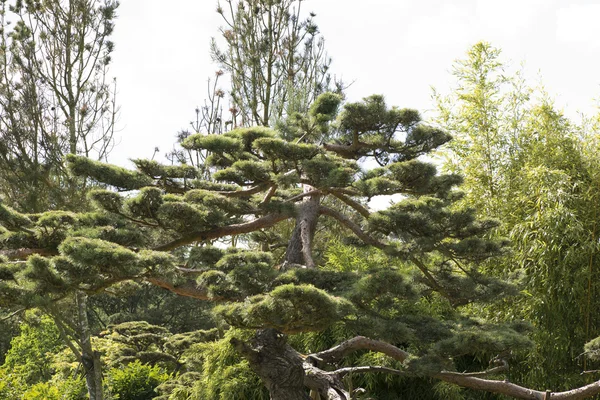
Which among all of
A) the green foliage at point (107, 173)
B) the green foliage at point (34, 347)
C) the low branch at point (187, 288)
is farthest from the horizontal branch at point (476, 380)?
the green foliage at point (34, 347)

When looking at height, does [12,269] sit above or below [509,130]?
below

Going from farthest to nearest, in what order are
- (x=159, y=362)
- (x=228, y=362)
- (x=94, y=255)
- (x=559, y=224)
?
(x=159, y=362)
(x=228, y=362)
(x=559, y=224)
(x=94, y=255)

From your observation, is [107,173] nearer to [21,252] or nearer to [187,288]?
[21,252]

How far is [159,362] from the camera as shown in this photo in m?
9.23

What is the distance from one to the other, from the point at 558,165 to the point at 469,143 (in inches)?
35.0

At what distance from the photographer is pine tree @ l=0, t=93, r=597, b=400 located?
12.2 ft

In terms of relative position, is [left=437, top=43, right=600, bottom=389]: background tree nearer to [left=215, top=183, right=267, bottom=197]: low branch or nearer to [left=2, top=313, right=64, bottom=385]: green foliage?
[left=215, top=183, right=267, bottom=197]: low branch

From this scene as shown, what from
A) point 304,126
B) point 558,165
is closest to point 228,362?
point 304,126

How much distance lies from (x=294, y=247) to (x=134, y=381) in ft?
13.0

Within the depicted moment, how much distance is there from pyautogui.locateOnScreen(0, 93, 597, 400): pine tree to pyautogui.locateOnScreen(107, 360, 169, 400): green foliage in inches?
142

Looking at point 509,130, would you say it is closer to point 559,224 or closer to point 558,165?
point 558,165

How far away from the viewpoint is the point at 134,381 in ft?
25.9

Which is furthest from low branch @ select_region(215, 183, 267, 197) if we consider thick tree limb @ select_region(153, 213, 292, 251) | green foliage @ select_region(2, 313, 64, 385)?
green foliage @ select_region(2, 313, 64, 385)

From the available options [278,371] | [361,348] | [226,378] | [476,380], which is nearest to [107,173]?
[278,371]
